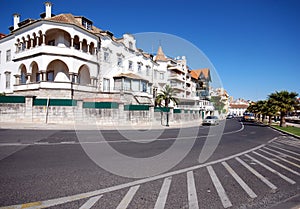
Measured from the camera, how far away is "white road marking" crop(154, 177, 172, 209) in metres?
3.65

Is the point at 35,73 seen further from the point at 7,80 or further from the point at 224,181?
the point at 224,181

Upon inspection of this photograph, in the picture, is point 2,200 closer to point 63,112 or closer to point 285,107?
point 63,112

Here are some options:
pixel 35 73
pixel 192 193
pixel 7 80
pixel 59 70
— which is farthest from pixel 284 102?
pixel 7 80

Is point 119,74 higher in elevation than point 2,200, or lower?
higher

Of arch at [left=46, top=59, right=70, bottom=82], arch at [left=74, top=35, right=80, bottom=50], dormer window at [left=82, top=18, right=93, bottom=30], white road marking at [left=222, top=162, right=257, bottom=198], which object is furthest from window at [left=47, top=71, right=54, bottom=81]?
white road marking at [left=222, top=162, right=257, bottom=198]

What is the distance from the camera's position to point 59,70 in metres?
25.9

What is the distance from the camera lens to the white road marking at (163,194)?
12.0 feet

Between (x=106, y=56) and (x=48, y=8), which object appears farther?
(x=106, y=56)

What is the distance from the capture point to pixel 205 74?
75.9 metres

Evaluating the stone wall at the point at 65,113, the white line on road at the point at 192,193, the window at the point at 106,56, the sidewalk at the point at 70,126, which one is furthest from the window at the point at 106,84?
the white line on road at the point at 192,193

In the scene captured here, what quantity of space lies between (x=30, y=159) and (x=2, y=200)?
3246 mm

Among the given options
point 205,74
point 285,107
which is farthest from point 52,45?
point 205,74

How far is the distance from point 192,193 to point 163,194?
67 centimetres

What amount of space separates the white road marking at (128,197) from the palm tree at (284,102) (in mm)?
34231
